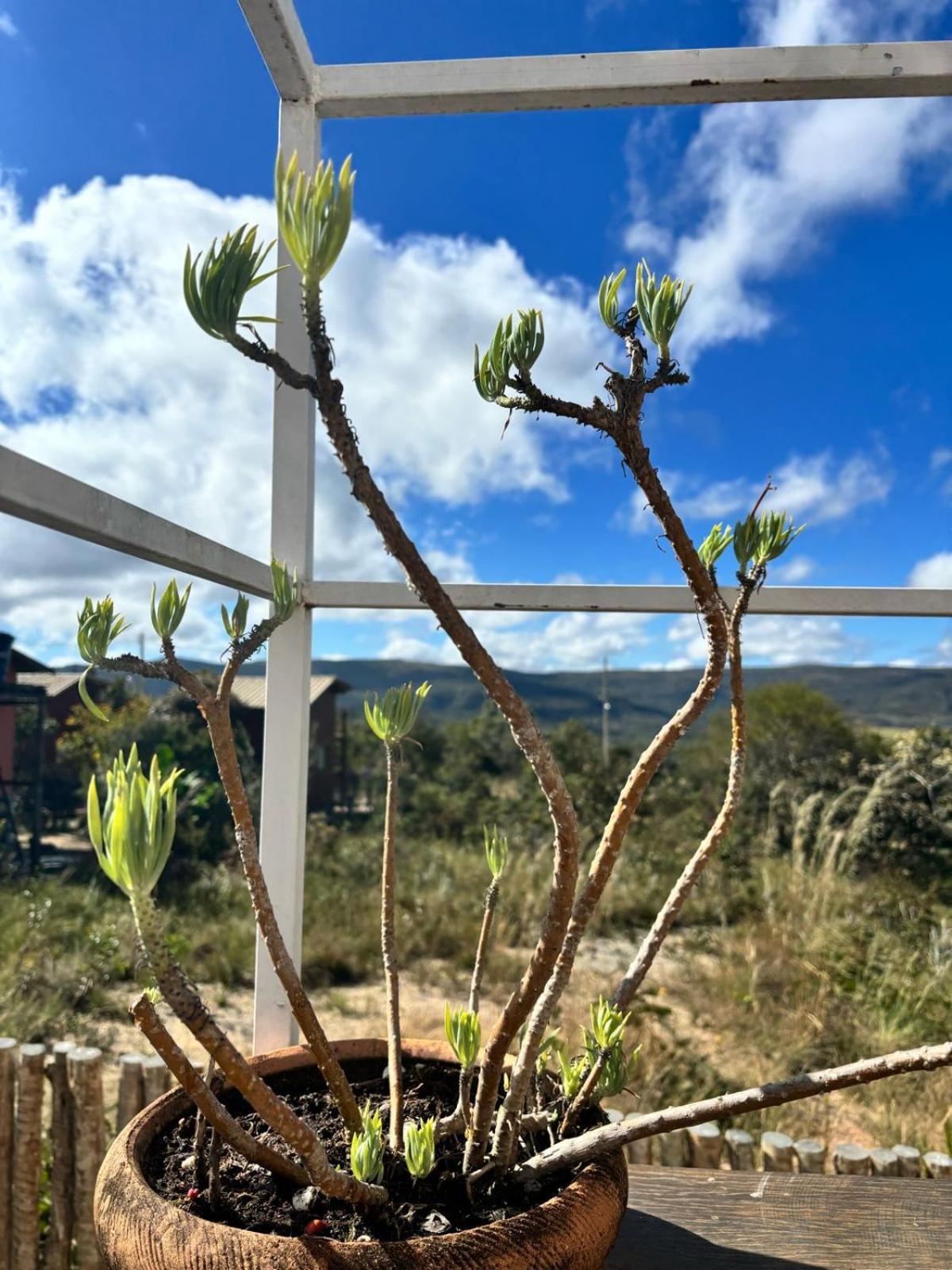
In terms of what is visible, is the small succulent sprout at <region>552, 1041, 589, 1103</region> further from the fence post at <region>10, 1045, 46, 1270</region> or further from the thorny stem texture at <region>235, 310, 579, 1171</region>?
the fence post at <region>10, 1045, 46, 1270</region>

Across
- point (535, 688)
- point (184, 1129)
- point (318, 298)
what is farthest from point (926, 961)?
point (535, 688)

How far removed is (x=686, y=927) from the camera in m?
4.68

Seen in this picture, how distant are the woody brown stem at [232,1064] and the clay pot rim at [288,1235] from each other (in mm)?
33

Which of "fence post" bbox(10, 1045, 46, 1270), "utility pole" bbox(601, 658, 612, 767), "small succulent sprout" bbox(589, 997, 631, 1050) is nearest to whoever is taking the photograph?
"small succulent sprout" bbox(589, 997, 631, 1050)

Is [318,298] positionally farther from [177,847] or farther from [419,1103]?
[177,847]

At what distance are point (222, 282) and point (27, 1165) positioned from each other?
4.92ft

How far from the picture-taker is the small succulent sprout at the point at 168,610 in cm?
66

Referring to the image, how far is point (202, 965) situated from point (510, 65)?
14.3 feet

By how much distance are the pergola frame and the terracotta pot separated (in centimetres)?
42

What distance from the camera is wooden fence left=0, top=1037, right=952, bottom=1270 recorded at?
4.45 feet

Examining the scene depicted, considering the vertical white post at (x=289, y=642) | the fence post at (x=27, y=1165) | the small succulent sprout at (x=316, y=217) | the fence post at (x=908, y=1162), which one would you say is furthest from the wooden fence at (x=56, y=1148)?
the small succulent sprout at (x=316, y=217)

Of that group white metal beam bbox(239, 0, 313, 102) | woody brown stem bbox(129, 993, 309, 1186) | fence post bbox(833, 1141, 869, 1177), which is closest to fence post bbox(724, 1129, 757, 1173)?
fence post bbox(833, 1141, 869, 1177)

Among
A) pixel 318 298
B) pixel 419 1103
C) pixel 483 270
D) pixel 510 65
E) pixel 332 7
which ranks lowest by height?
pixel 419 1103

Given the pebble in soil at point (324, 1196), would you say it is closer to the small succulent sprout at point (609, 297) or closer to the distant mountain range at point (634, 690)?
the small succulent sprout at point (609, 297)
